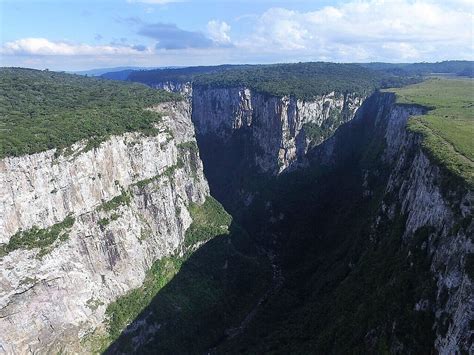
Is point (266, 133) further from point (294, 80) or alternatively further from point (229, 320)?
point (229, 320)

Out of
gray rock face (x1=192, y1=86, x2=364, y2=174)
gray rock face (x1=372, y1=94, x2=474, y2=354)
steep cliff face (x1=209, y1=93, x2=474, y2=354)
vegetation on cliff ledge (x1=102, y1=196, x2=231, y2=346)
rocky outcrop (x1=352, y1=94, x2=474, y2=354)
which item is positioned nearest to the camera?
gray rock face (x1=372, y1=94, x2=474, y2=354)

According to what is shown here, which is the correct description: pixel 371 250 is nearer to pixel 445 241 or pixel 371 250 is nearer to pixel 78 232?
pixel 445 241

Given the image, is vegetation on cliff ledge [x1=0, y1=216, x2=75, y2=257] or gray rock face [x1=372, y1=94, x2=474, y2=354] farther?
vegetation on cliff ledge [x1=0, y1=216, x2=75, y2=257]

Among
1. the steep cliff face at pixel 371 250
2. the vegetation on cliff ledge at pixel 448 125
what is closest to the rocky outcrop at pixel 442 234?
the steep cliff face at pixel 371 250

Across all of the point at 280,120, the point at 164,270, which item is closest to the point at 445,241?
the point at 164,270

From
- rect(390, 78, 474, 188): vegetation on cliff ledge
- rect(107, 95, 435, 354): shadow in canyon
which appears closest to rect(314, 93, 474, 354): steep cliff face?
rect(107, 95, 435, 354): shadow in canyon

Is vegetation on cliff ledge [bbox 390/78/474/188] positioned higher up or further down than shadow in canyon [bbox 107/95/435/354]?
higher up

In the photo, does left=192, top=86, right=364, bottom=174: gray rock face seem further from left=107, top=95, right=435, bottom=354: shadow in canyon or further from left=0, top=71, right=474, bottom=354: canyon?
left=107, top=95, right=435, bottom=354: shadow in canyon
